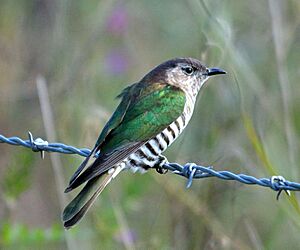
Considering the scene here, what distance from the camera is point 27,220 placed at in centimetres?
929

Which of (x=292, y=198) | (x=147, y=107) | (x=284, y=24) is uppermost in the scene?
(x=284, y=24)

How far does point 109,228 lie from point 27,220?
2.26 metres

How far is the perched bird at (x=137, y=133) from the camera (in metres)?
5.39

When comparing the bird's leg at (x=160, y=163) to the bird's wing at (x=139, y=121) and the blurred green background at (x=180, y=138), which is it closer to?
the bird's wing at (x=139, y=121)

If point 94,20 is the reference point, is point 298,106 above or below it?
below

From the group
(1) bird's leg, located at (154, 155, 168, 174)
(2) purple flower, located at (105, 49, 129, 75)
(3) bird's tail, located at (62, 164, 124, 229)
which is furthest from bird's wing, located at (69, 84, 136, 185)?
(2) purple flower, located at (105, 49, 129, 75)

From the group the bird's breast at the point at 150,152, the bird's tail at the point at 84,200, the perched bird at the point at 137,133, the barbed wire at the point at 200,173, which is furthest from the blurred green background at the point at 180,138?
the bird's tail at the point at 84,200

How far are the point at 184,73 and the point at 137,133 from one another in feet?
2.44

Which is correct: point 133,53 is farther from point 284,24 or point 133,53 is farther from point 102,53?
point 284,24

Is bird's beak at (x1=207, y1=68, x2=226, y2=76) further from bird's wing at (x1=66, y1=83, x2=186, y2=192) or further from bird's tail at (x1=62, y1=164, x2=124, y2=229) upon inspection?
bird's tail at (x1=62, y1=164, x2=124, y2=229)

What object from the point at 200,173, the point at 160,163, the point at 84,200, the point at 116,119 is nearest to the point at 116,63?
the point at 116,119

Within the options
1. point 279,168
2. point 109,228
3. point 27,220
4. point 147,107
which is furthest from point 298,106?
point 27,220

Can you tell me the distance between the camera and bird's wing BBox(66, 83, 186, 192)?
18.1ft

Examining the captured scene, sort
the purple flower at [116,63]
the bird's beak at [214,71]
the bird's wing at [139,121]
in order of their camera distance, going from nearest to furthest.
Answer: the bird's wing at [139,121] → the bird's beak at [214,71] → the purple flower at [116,63]
